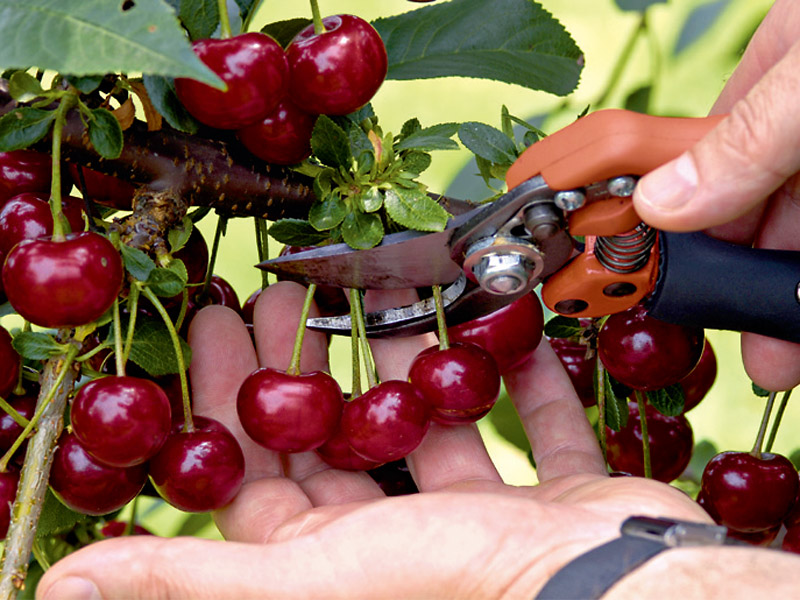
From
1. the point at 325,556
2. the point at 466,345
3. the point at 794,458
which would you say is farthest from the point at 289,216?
the point at 794,458

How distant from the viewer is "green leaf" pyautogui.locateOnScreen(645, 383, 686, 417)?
1.12 metres

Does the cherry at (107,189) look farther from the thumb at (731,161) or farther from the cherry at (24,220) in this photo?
the thumb at (731,161)

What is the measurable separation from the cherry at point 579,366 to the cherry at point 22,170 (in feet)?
2.33

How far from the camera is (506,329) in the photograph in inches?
40.1

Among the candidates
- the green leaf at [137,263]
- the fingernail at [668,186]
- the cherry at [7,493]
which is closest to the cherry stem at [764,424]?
the fingernail at [668,186]

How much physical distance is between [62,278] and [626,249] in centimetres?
53

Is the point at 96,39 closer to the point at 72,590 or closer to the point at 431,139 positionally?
the point at 431,139

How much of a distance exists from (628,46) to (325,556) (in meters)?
1.22

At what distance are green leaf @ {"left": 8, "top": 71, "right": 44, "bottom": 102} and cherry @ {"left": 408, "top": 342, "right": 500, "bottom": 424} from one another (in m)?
0.46

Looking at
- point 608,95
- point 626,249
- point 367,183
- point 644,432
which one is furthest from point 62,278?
point 608,95

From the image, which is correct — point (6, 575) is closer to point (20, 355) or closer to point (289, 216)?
point (20, 355)

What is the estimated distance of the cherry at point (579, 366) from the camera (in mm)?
1225

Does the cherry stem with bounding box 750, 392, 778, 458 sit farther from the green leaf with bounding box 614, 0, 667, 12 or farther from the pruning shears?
the green leaf with bounding box 614, 0, 667, 12

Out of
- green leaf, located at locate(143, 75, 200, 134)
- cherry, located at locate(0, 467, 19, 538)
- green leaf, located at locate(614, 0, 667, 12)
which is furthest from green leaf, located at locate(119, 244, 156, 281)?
green leaf, located at locate(614, 0, 667, 12)
